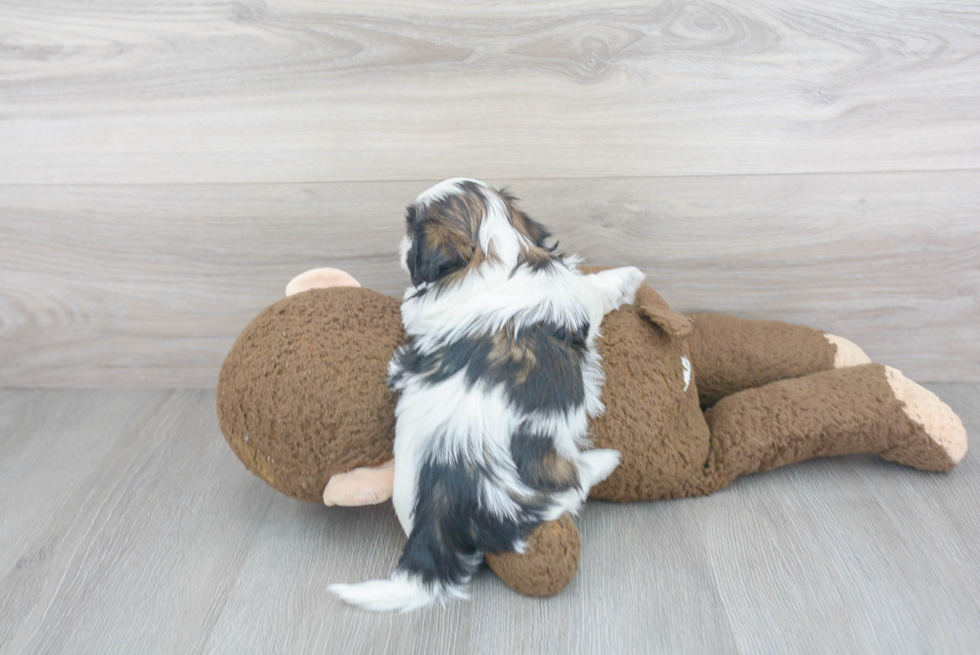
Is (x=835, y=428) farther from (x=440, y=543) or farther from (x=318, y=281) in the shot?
(x=318, y=281)

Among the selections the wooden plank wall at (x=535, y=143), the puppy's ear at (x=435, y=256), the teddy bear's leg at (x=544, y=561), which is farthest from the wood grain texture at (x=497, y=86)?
the teddy bear's leg at (x=544, y=561)

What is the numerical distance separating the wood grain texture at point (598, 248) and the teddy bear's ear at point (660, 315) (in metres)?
A: 0.22

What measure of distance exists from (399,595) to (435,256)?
1.33ft

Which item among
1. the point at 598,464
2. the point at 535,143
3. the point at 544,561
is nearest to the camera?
the point at 544,561

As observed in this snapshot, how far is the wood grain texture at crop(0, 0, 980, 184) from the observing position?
3.48 ft

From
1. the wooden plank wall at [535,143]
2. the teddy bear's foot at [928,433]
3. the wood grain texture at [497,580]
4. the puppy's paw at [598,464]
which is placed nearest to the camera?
the wood grain texture at [497,580]

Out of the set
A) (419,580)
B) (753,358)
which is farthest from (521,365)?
(753,358)

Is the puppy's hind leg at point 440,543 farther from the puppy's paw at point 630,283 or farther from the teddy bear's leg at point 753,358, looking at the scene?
the teddy bear's leg at point 753,358

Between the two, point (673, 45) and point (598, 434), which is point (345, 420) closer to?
point (598, 434)

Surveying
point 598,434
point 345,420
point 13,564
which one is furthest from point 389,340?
point 13,564

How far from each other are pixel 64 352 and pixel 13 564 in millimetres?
541

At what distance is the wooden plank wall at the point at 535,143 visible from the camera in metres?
1.07

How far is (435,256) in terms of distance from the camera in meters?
0.83

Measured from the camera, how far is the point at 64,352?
1.33m
